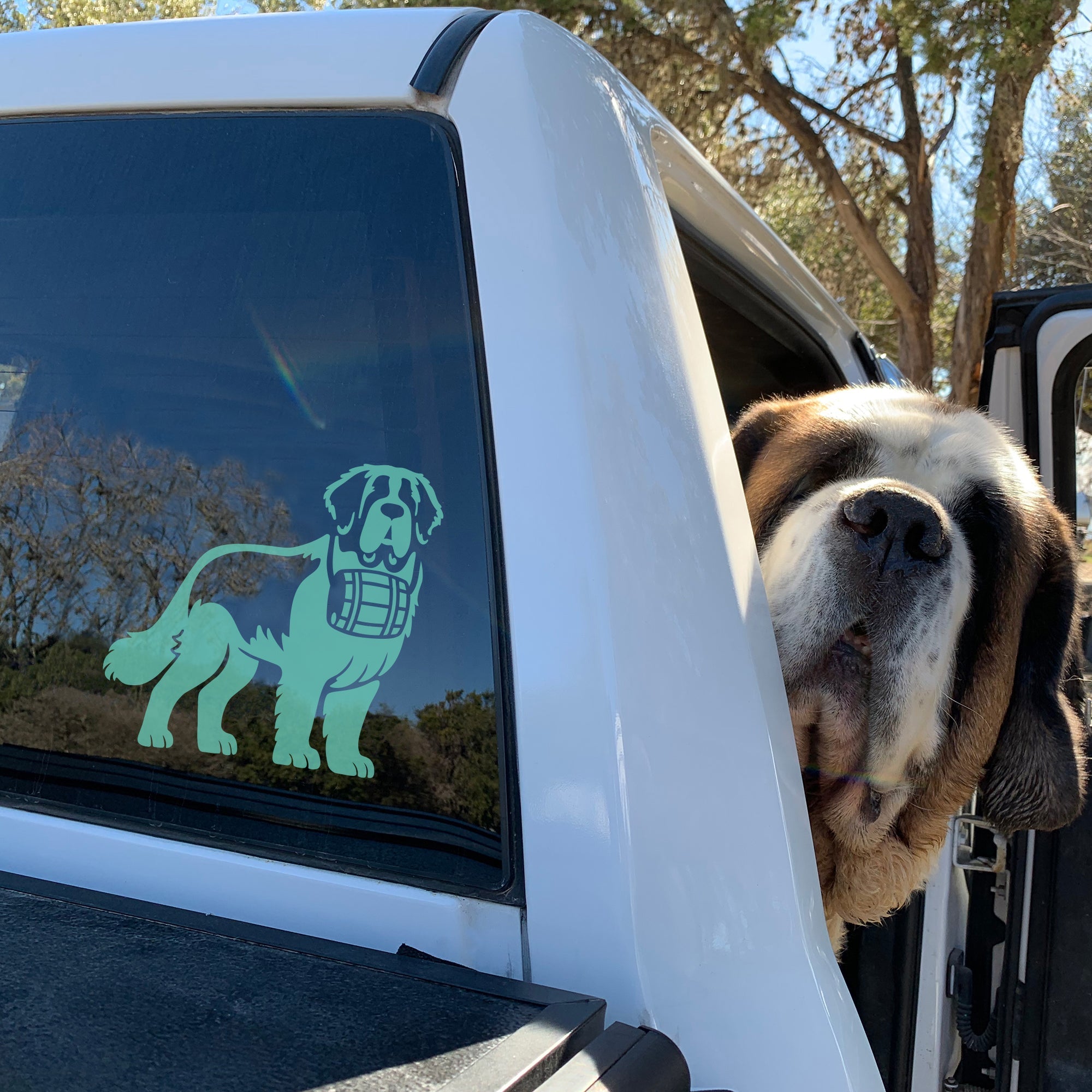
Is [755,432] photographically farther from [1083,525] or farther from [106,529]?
[106,529]

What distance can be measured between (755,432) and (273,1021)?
1749 millimetres

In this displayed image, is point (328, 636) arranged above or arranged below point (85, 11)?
below

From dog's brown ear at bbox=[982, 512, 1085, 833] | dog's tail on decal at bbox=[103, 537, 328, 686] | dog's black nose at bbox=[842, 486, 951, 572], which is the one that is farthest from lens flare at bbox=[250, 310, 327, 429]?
dog's brown ear at bbox=[982, 512, 1085, 833]

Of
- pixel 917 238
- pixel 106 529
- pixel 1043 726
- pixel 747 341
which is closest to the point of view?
pixel 106 529

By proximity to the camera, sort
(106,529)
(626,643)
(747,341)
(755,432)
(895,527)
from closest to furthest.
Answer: (626,643)
(106,529)
(895,527)
(755,432)
(747,341)

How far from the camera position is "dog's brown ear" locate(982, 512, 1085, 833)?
206 cm

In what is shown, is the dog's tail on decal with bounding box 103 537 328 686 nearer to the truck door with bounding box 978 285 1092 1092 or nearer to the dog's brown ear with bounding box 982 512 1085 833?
the dog's brown ear with bounding box 982 512 1085 833

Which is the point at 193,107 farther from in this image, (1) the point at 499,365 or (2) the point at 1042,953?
(2) the point at 1042,953

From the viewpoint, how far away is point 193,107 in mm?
1337

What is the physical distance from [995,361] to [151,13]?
15060mm

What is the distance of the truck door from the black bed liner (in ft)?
5.29

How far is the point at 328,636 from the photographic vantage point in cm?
117

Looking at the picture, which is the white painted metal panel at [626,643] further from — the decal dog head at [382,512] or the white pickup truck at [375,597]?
the decal dog head at [382,512]

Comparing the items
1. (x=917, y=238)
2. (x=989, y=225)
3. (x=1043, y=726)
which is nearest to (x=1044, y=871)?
(x=1043, y=726)
